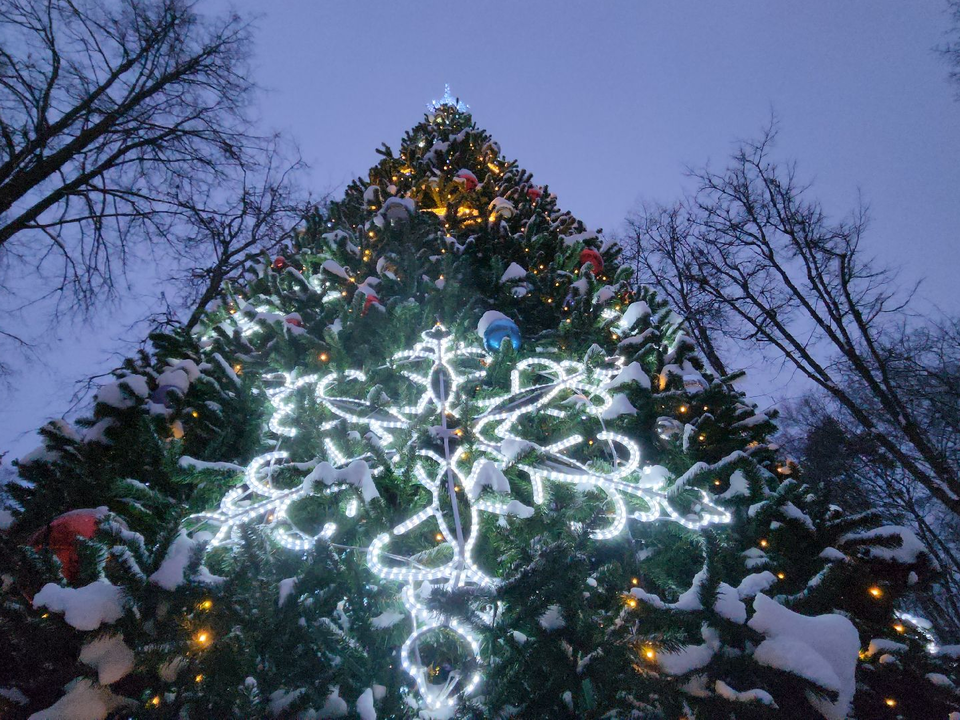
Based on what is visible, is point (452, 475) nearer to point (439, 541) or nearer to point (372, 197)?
point (439, 541)

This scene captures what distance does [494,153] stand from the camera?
7414 mm

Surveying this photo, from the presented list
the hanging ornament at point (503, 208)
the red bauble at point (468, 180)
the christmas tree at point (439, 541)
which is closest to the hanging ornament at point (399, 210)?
the christmas tree at point (439, 541)

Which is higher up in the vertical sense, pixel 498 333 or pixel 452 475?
pixel 498 333

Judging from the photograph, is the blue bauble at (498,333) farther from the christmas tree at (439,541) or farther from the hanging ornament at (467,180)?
the hanging ornament at (467,180)

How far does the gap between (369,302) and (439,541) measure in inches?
70.3

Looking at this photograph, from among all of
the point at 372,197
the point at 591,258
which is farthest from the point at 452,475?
the point at 372,197

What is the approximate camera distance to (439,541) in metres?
2.22

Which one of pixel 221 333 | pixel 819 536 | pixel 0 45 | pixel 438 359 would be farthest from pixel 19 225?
pixel 819 536

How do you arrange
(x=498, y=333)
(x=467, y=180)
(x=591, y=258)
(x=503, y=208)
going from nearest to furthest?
1. (x=498, y=333)
2. (x=591, y=258)
3. (x=503, y=208)
4. (x=467, y=180)

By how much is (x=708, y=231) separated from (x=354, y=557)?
36.0 feet

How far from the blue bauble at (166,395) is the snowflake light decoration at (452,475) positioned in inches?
18.8

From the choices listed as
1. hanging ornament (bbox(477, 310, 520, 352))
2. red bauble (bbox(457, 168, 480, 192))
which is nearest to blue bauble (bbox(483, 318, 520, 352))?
hanging ornament (bbox(477, 310, 520, 352))

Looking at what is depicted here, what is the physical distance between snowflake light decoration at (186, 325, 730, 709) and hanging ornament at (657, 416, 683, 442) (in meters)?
0.30

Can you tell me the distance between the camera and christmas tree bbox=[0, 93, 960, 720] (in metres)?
1.18
